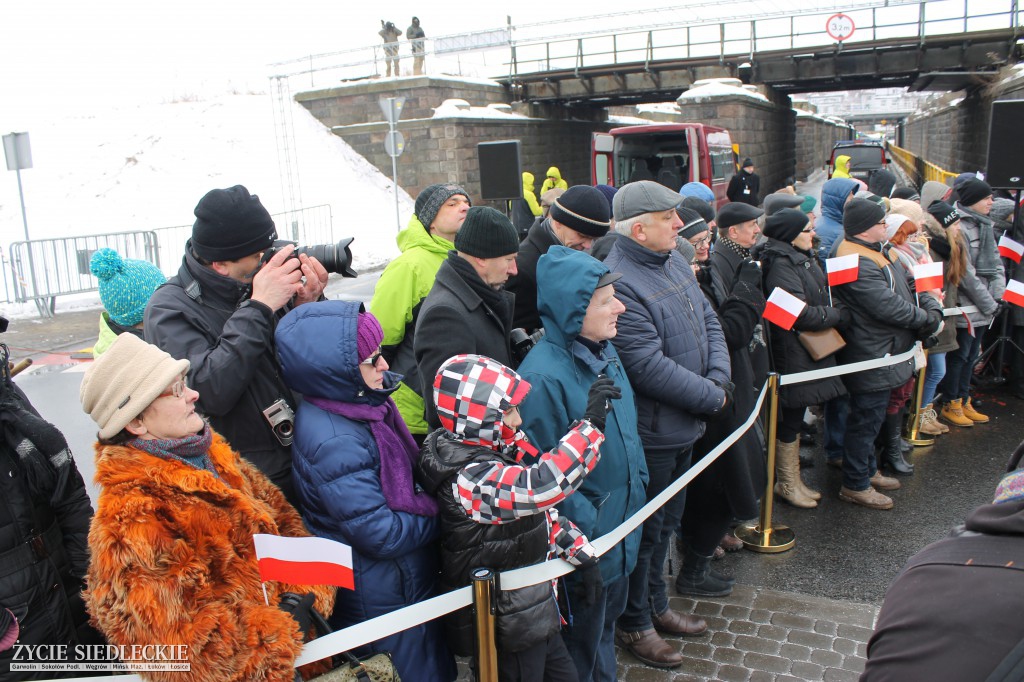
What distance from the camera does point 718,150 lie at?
16.3 m

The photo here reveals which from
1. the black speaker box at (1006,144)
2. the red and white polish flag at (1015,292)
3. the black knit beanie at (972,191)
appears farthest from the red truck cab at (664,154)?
the red and white polish flag at (1015,292)

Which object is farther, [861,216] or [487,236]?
[861,216]

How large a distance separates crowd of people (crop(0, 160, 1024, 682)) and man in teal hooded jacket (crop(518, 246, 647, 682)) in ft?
0.03

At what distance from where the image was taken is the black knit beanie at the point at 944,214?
6.47 metres

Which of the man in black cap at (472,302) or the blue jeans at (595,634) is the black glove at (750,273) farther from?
the blue jeans at (595,634)

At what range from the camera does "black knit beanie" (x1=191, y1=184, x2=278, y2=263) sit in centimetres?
290

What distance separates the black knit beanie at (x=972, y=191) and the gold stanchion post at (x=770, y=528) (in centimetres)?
363

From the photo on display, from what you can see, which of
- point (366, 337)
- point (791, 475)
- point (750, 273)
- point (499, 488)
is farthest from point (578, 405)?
A: point (791, 475)

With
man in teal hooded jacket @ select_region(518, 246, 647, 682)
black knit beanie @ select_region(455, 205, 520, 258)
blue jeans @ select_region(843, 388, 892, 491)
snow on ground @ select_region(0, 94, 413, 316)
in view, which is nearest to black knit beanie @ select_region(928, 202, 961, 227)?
blue jeans @ select_region(843, 388, 892, 491)

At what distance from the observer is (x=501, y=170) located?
1078 cm

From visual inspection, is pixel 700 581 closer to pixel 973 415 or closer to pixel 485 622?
pixel 485 622

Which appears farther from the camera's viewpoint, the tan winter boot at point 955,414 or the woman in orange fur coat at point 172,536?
the tan winter boot at point 955,414

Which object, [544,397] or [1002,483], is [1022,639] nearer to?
[1002,483]

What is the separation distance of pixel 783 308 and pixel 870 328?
94cm
